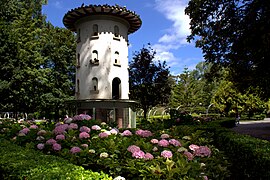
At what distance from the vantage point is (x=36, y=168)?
12.2ft

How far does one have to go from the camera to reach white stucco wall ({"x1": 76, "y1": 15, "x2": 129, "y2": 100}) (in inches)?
742

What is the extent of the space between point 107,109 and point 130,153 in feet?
47.4

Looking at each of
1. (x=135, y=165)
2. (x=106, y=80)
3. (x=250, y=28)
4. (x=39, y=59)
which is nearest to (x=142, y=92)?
(x=106, y=80)

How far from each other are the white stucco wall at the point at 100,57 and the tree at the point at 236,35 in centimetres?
659

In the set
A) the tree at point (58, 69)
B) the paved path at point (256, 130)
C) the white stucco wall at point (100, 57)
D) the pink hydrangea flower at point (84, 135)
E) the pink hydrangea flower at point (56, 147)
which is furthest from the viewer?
the tree at point (58, 69)

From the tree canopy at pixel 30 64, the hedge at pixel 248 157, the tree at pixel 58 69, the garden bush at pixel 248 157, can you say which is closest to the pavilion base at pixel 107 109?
the tree canopy at pixel 30 64

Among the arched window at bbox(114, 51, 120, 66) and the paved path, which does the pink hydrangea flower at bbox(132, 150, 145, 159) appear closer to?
the paved path

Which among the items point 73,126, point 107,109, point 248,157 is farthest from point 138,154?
point 107,109

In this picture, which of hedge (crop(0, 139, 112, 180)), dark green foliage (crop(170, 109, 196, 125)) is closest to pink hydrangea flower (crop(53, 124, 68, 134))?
hedge (crop(0, 139, 112, 180))

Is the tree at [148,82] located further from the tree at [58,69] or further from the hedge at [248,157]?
the hedge at [248,157]

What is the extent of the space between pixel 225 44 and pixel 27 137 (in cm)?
1064

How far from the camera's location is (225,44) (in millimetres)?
13352

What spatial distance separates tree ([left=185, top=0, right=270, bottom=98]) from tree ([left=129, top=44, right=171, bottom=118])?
12393 millimetres

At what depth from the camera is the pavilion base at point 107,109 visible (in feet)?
59.7
